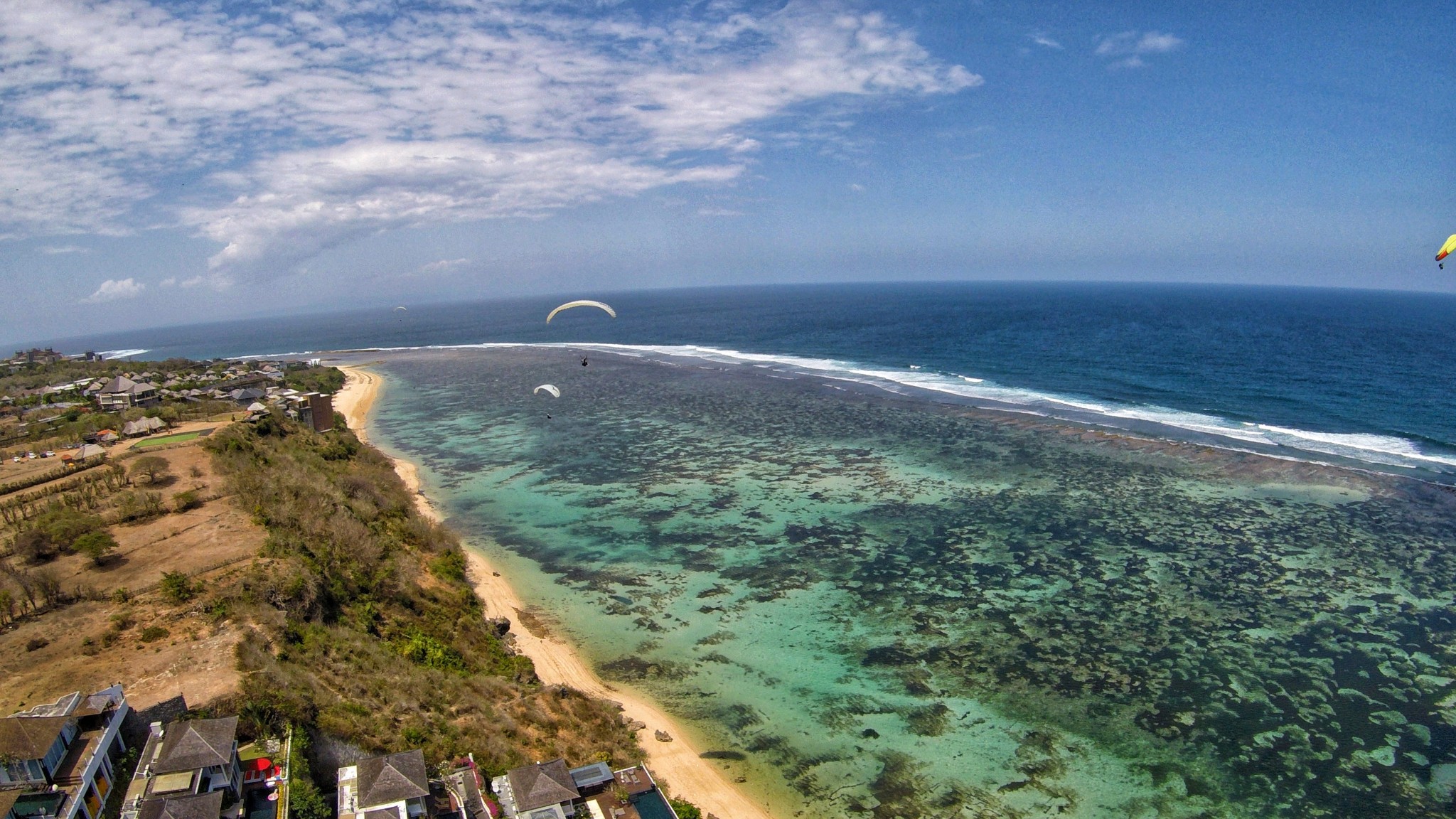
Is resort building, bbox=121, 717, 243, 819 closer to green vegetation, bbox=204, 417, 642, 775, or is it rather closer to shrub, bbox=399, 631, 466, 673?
green vegetation, bbox=204, 417, 642, 775

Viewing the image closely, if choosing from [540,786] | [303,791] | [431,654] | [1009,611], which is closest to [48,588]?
[431,654]

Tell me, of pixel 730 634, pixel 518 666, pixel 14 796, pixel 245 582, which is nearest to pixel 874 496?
pixel 730 634

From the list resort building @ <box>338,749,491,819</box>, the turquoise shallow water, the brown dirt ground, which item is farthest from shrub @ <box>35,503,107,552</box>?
resort building @ <box>338,749,491,819</box>

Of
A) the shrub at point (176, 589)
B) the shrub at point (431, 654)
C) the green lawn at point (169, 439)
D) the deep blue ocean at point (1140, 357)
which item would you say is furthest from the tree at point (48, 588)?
the deep blue ocean at point (1140, 357)

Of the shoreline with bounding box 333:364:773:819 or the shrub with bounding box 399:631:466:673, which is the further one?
the shrub with bounding box 399:631:466:673

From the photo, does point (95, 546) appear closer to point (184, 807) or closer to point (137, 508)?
point (137, 508)

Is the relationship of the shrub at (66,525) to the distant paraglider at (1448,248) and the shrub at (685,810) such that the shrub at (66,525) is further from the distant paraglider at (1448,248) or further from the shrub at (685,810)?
the distant paraglider at (1448,248)

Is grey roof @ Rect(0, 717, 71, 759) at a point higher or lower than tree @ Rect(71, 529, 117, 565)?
lower
